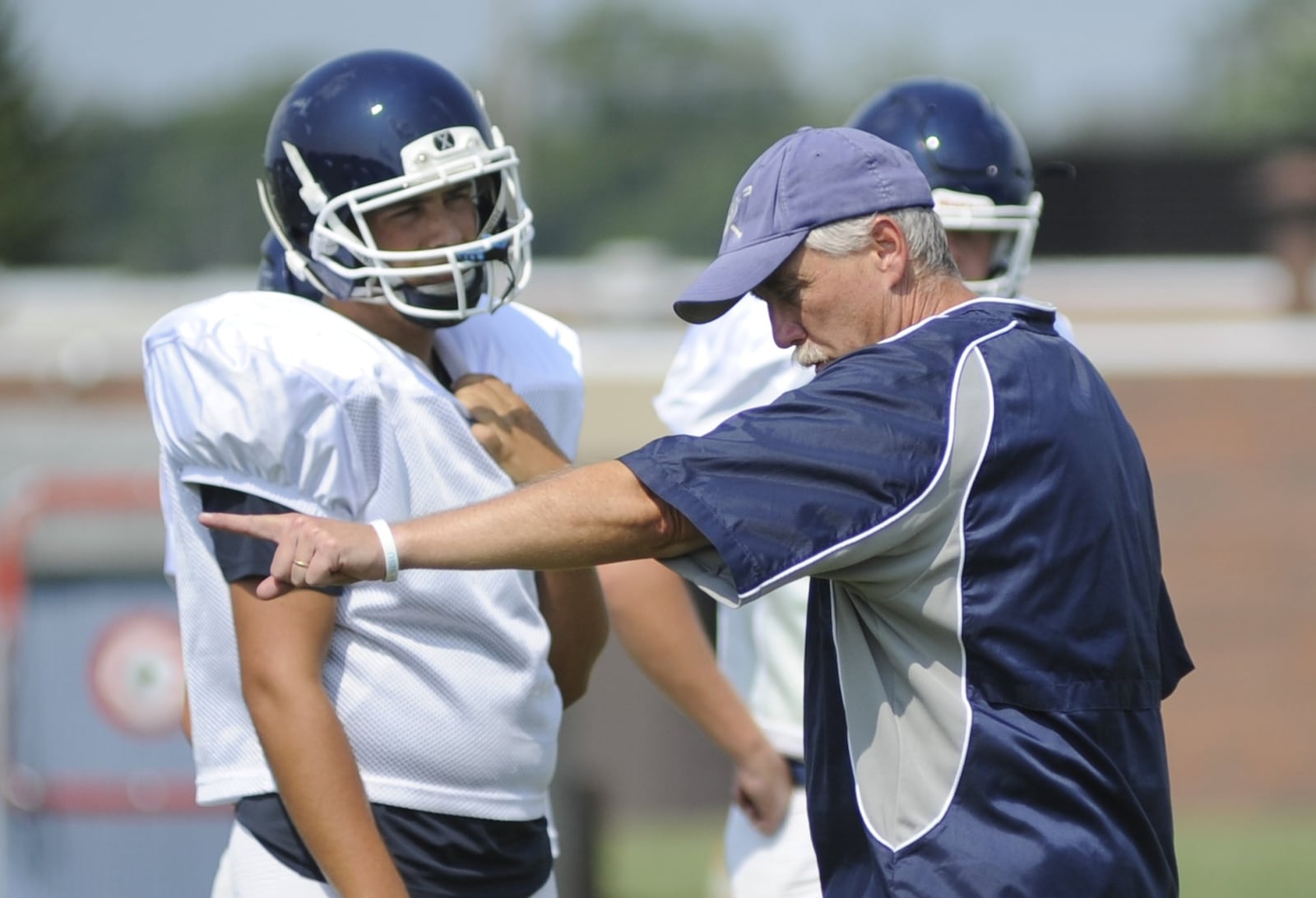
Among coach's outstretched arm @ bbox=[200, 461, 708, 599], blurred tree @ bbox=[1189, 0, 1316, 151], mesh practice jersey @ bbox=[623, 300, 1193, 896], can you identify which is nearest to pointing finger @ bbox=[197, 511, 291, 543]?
coach's outstretched arm @ bbox=[200, 461, 708, 599]

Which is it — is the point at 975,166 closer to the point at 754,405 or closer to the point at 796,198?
the point at 754,405

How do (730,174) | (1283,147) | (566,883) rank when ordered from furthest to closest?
(730,174) < (1283,147) < (566,883)

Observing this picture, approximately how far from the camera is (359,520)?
246cm

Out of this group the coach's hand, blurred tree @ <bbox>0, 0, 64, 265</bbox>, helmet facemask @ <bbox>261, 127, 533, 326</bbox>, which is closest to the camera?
the coach's hand

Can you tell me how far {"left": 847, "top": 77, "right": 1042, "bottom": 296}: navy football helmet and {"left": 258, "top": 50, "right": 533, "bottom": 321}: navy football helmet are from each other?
0.85m

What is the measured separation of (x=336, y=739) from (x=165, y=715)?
367cm

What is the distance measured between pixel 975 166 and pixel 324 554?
1706 millimetres

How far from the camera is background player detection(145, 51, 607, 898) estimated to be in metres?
2.39

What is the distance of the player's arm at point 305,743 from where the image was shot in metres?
2.36

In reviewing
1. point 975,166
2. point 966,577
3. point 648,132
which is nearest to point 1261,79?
point 648,132

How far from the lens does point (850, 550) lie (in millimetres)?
2062

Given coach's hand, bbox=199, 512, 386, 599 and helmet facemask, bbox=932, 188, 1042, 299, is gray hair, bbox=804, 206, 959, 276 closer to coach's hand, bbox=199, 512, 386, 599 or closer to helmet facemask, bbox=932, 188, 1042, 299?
coach's hand, bbox=199, 512, 386, 599

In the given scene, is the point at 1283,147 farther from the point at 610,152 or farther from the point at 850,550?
the point at 850,550

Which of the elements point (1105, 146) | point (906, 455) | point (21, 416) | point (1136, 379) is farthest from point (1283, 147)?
point (906, 455)
